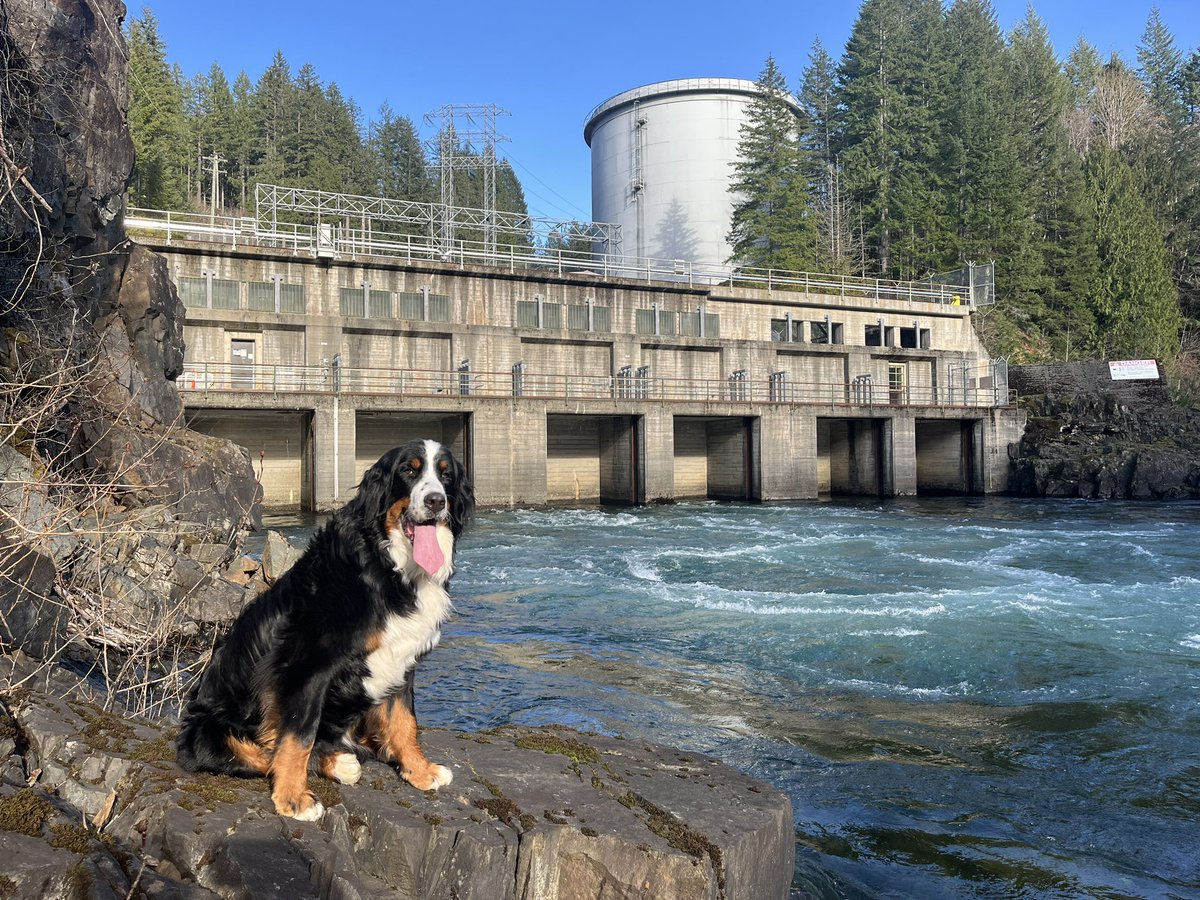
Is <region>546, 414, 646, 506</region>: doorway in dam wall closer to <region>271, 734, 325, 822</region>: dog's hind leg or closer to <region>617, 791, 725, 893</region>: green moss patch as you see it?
<region>617, 791, 725, 893</region>: green moss patch

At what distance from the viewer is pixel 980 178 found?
46.3 metres

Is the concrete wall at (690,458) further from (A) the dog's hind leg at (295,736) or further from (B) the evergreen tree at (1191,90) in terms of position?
(B) the evergreen tree at (1191,90)

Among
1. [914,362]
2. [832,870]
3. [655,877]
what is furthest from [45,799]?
[914,362]

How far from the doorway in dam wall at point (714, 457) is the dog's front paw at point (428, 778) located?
26901 millimetres

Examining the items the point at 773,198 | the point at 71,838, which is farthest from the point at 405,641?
the point at 773,198

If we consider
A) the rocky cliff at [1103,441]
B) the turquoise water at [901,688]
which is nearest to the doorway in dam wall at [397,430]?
the turquoise water at [901,688]

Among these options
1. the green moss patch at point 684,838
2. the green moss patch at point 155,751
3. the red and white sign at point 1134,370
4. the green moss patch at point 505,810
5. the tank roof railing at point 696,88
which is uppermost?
the tank roof railing at point 696,88

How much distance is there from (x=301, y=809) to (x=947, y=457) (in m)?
34.2

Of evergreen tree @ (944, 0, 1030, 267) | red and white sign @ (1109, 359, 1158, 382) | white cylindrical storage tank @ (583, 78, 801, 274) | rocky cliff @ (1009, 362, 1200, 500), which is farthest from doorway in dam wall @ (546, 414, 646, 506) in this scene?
evergreen tree @ (944, 0, 1030, 267)

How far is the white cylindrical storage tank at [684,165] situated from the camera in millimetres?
45750

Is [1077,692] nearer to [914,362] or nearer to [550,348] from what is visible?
[550,348]

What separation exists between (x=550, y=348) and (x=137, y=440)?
64.4ft

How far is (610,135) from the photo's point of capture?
48812mm

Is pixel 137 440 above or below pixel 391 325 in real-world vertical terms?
below
